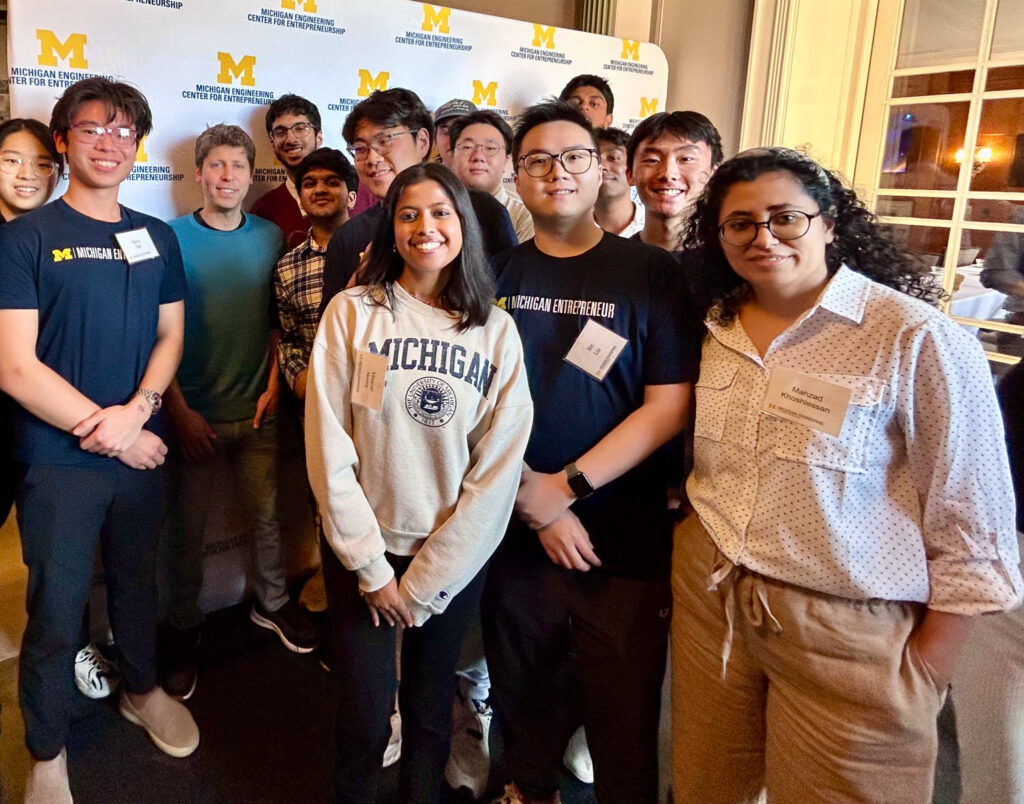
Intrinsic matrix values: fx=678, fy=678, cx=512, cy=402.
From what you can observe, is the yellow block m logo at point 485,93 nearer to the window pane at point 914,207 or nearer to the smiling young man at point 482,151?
the smiling young man at point 482,151

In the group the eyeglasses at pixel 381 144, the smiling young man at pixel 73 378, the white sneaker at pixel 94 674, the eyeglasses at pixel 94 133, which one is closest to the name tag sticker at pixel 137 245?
the smiling young man at pixel 73 378

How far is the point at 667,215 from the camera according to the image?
6.40 ft

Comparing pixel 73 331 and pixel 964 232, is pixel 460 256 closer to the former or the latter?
pixel 73 331

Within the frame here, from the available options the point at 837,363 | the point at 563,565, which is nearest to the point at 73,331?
the point at 563,565

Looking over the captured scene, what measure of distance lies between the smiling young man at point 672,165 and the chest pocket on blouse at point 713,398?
71 centimetres

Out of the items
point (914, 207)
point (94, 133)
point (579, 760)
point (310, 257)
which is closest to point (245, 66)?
point (310, 257)

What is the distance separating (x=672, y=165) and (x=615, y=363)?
815 millimetres

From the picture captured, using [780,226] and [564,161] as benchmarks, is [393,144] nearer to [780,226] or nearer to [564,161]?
[564,161]

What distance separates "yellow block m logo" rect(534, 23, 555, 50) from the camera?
10.9ft

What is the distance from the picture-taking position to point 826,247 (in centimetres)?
125

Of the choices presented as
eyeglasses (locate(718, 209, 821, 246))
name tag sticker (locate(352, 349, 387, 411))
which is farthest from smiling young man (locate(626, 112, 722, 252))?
name tag sticker (locate(352, 349, 387, 411))

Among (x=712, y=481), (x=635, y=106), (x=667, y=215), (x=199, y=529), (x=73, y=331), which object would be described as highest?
(x=635, y=106)

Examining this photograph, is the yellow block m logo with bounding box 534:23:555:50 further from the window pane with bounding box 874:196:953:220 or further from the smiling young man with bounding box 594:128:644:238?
the window pane with bounding box 874:196:953:220

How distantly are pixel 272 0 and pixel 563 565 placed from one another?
2384 millimetres
